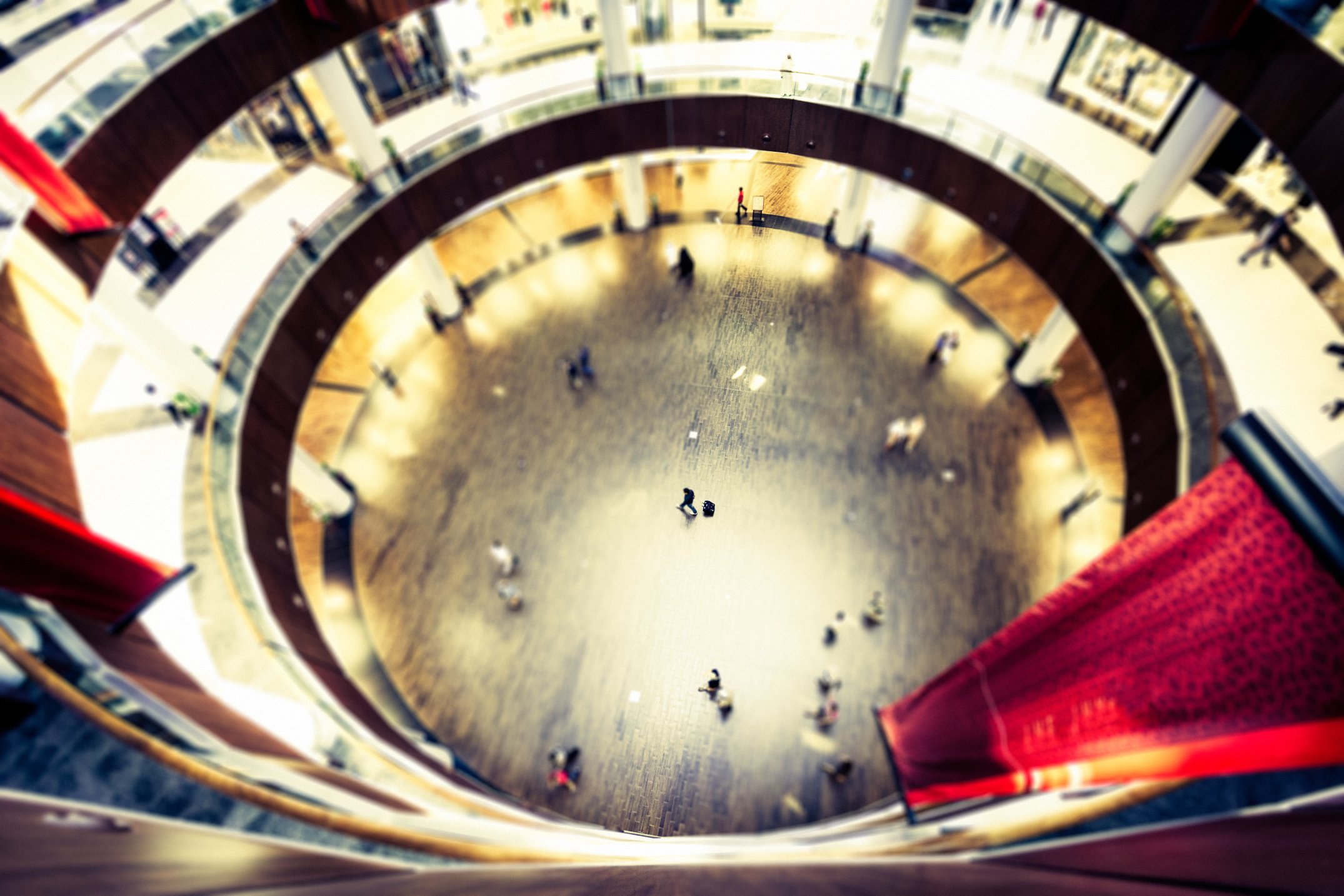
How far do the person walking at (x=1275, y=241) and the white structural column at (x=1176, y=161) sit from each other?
1.71 metres

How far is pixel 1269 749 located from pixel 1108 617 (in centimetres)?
197

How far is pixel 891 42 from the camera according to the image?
12719 millimetres

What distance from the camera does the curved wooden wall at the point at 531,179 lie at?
9588mm

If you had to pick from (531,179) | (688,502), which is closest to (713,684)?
(688,502)

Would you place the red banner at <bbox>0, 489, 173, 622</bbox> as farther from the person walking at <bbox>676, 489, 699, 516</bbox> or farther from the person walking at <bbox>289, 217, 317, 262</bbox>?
the person walking at <bbox>289, 217, 317, 262</bbox>

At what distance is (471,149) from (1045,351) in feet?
48.4

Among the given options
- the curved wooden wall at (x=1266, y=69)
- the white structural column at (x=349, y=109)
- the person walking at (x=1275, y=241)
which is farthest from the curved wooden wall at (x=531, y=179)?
the person walking at (x=1275, y=241)

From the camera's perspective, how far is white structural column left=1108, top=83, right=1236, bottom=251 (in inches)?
401

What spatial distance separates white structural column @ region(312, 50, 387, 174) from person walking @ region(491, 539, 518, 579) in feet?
32.5

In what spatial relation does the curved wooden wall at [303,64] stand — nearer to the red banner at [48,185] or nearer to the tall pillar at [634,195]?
the red banner at [48,185]

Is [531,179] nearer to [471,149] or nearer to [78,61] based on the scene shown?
[471,149]

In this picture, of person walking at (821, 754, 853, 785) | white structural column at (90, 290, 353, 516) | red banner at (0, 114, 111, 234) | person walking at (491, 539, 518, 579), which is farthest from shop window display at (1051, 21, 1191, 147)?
white structural column at (90, 290, 353, 516)

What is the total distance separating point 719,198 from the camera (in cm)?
192

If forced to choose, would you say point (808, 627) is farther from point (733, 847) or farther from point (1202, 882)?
point (1202, 882)
